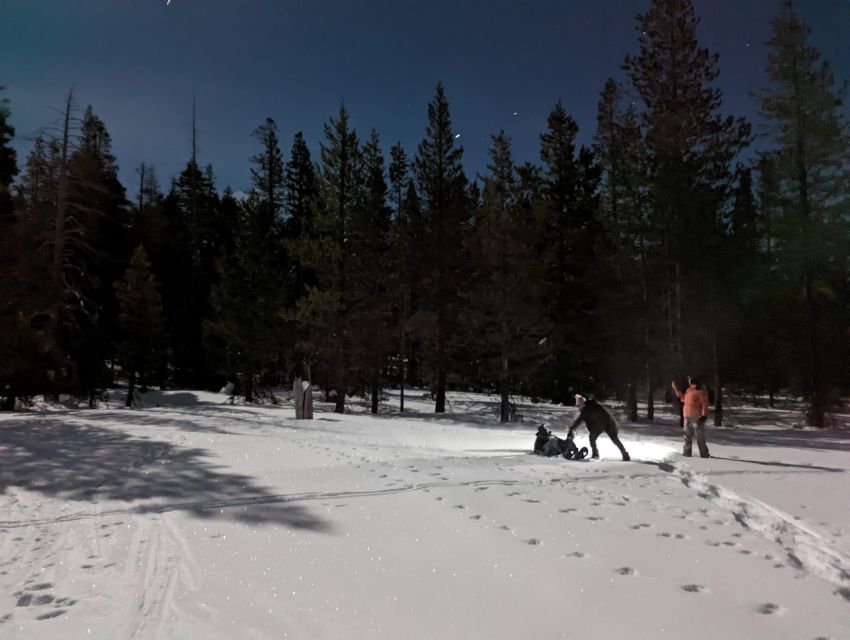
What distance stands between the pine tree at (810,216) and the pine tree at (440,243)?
14.0 metres

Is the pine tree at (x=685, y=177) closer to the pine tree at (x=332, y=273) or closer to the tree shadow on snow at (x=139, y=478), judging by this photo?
the pine tree at (x=332, y=273)

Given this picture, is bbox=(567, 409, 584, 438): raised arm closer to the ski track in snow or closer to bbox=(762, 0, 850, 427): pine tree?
the ski track in snow

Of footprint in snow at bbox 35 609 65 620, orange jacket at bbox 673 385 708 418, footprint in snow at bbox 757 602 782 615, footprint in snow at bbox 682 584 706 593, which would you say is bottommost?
footprint in snow at bbox 35 609 65 620

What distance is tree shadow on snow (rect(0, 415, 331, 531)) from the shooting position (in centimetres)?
593

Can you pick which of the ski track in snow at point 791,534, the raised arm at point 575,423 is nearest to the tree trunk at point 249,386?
the raised arm at point 575,423

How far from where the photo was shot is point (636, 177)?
23125 millimetres

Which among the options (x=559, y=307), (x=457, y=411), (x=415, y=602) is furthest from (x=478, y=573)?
(x=559, y=307)

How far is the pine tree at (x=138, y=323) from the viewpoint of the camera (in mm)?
25391

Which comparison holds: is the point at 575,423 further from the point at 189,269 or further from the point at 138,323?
the point at 189,269

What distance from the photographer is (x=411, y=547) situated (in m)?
4.83

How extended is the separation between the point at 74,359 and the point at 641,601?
2445 cm

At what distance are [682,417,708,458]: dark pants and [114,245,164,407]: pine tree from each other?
77.2 feet

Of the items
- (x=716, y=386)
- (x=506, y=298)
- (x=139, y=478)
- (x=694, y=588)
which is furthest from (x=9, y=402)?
(x=716, y=386)

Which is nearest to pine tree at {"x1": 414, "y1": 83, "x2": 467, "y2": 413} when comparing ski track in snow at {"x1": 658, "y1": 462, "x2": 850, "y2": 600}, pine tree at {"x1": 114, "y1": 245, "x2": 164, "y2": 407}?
pine tree at {"x1": 114, "y1": 245, "x2": 164, "y2": 407}
